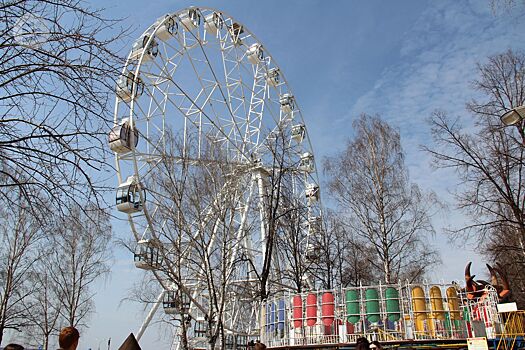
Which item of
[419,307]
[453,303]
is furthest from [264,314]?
[453,303]

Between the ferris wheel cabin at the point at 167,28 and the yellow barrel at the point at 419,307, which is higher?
the ferris wheel cabin at the point at 167,28

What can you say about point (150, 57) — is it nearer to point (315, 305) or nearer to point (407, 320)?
point (315, 305)

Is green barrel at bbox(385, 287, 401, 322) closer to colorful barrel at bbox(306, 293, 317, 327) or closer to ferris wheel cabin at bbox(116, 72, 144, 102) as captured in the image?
colorful barrel at bbox(306, 293, 317, 327)

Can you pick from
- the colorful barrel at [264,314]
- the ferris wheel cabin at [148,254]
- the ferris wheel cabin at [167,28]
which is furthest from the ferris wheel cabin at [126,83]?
the colorful barrel at [264,314]

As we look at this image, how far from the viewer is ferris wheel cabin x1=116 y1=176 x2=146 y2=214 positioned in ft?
52.9

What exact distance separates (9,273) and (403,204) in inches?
681

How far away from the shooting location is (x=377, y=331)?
11633mm

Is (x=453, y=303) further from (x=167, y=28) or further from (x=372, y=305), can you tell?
(x=167, y=28)

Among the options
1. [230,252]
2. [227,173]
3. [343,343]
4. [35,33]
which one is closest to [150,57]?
[227,173]

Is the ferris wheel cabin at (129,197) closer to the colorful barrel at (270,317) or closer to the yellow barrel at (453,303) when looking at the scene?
the colorful barrel at (270,317)

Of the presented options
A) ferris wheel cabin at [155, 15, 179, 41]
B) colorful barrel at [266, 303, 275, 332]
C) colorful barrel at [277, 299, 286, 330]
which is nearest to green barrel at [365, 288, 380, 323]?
colorful barrel at [277, 299, 286, 330]

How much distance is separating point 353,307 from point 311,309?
52.1 inches

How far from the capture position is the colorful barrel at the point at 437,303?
11.3 m

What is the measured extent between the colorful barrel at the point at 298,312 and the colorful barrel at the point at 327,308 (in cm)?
83
